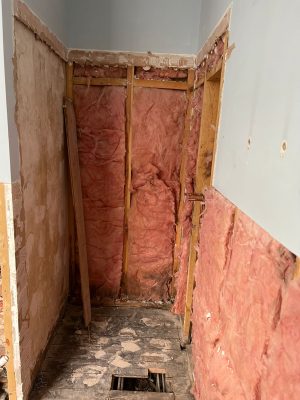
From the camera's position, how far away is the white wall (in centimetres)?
77

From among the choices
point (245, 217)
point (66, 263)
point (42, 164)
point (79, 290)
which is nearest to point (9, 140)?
point (42, 164)

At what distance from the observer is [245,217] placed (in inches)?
43.1

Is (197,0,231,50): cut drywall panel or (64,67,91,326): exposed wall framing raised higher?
(197,0,231,50): cut drywall panel

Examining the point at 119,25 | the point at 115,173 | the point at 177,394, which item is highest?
the point at 119,25

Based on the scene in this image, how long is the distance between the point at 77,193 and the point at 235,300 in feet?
5.44

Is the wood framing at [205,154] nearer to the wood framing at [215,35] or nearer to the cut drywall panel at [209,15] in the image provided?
the wood framing at [215,35]

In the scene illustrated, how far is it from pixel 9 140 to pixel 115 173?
124cm

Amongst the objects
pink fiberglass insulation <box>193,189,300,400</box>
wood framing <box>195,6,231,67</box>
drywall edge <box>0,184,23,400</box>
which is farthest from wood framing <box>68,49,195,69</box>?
drywall edge <box>0,184,23,400</box>

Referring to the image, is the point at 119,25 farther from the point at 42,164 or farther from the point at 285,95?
the point at 285,95

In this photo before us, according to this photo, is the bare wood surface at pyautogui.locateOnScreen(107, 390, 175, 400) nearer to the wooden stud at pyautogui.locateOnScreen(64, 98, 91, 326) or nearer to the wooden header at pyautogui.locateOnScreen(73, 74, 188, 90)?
the wooden stud at pyautogui.locateOnScreen(64, 98, 91, 326)

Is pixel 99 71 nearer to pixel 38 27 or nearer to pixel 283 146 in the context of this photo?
pixel 38 27

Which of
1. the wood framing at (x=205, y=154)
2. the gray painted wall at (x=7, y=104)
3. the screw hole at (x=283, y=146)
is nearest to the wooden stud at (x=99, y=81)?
the wood framing at (x=205, y=154)

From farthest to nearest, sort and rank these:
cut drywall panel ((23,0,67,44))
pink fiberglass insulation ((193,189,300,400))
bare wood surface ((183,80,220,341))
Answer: bare wood surface ((183,80,220,341)) < cut drywall panel ((23,0,67,44)) < pink fiberglass insulation ((193,189,300,400))

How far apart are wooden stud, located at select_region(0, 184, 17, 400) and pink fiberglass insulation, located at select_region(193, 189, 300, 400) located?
1067 millimetres
